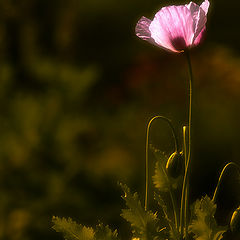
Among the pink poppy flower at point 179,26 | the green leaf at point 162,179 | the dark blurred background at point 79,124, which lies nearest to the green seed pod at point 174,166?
the green leaf at point 162,179

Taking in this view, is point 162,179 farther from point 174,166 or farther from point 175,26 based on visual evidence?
point 175,26

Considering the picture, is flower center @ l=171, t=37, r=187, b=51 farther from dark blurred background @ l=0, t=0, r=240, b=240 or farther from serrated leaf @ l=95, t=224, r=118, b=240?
dark blurred background @ l=0, t=0, r=240, b=240

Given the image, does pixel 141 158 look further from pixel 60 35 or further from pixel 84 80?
pixel 60 35

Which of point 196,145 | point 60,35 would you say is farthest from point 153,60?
point 196,145

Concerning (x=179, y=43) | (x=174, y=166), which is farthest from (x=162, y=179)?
(x=179, y=43)

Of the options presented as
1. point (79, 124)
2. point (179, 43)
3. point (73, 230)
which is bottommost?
point (79, 124)

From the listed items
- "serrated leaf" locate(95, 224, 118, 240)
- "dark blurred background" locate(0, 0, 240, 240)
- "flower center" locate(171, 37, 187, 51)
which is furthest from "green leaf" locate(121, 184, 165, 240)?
"dark blurred background" locate(0, 0, 240, 240)

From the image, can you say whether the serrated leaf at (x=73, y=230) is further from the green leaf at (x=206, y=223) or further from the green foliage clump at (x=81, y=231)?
the green leaf at (x=206, y=223)
